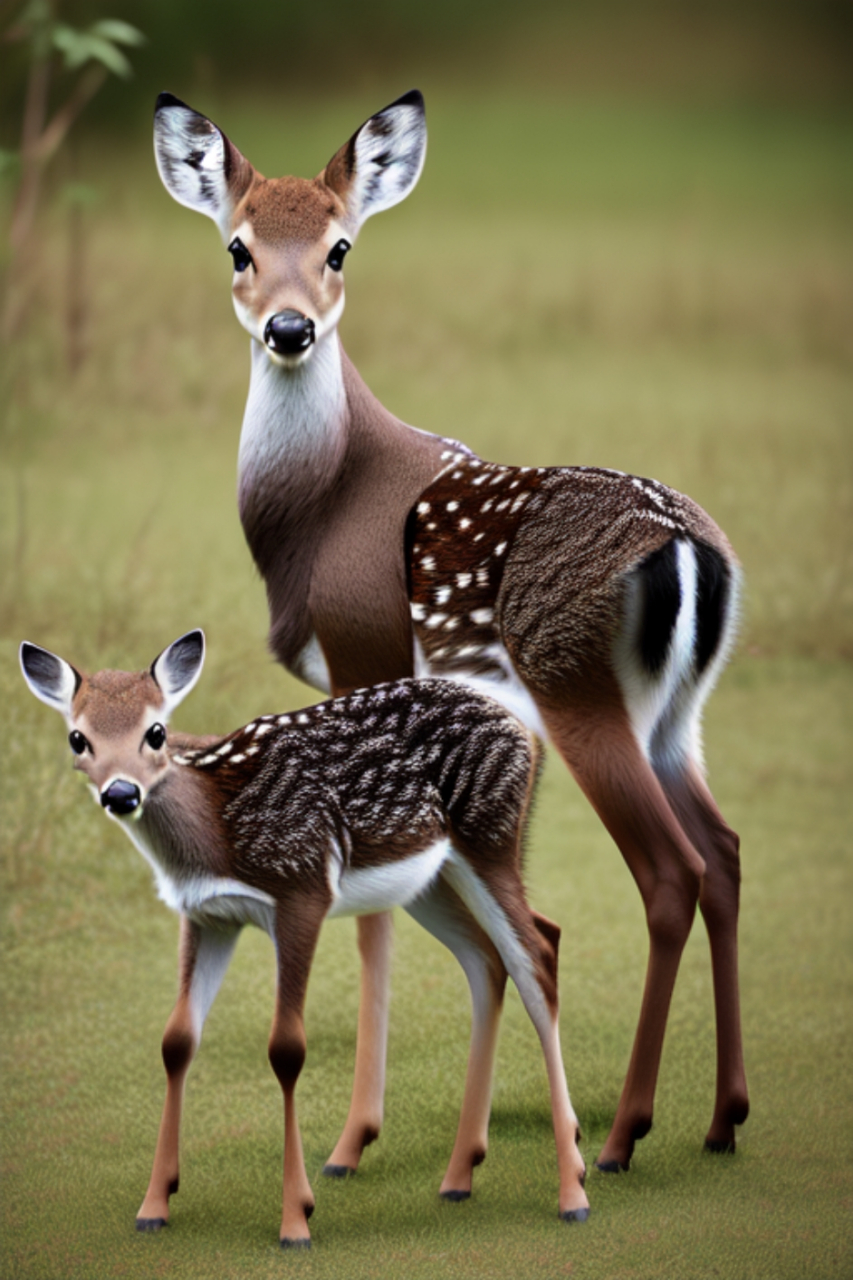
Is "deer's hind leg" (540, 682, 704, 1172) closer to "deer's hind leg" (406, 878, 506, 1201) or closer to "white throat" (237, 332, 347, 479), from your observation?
"deer's hind leg" (406, 878, 506, 1201)

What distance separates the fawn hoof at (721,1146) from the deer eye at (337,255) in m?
2.01

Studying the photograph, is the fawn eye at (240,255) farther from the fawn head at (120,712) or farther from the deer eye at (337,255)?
the fawn head at (120,712)

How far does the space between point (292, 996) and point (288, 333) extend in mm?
1235

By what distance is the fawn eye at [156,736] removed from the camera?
125 inches

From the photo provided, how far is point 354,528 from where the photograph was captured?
12.2 ft

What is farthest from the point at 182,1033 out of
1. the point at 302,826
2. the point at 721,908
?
the point at 721,908

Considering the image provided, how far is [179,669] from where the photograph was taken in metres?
3.24

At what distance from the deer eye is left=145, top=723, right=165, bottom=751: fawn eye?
38.8 inches

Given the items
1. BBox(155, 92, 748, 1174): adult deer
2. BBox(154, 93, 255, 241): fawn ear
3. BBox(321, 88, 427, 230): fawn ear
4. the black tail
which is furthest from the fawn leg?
BBox(154, 93, 255, 241): fawn ear

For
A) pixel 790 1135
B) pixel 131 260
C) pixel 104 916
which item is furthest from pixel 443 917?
pixel 131 260

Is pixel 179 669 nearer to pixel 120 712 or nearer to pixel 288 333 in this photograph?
pixel 120 712

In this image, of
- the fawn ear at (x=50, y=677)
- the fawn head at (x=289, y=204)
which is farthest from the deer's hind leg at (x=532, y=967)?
the fawn head at (x=289, y=204)

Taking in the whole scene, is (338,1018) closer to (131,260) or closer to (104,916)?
(104,916)

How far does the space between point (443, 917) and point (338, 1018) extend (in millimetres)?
1103
